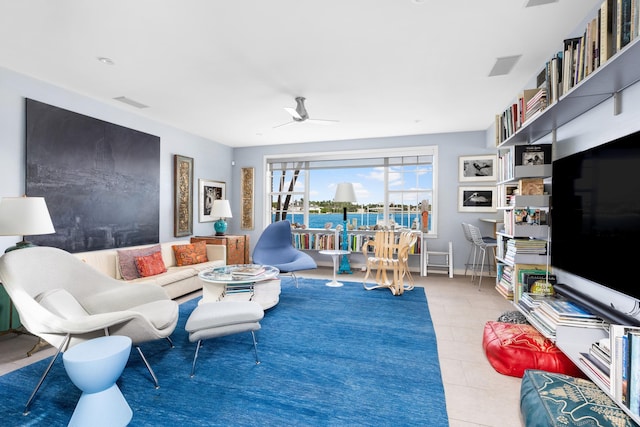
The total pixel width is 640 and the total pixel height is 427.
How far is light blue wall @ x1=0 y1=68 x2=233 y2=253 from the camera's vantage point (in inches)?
121

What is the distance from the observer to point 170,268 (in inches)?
175

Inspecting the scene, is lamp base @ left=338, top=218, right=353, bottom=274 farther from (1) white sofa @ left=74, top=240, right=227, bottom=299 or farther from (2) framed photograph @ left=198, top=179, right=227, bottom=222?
(2) framed photograph @ left=198, top=179, right=227, bottom=222

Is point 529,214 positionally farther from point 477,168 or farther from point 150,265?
point 150,265

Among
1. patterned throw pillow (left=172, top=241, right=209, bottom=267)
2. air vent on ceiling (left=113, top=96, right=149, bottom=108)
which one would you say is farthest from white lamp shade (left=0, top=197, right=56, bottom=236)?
patterned throw pillow (left=172, top=241, right=209, bottom=267)

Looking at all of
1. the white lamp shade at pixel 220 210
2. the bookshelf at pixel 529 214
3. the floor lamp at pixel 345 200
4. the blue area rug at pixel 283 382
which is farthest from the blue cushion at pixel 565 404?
the white lamp shade at pixel 220 210

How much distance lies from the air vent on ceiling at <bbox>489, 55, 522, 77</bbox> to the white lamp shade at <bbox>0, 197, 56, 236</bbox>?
435 cm

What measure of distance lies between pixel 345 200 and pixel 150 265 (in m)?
3.09

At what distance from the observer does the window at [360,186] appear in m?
6.00

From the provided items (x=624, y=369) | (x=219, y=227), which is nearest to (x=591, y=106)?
(x=624, y=369)

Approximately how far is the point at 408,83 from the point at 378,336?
270cm

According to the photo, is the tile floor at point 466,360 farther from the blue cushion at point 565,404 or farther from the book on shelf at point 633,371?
the book on shelf at point 633,371

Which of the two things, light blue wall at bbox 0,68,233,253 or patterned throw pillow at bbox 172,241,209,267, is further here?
patterned throw pillow at bbox 172,241,209,267

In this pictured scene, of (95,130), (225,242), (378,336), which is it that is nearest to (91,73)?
(95,130)

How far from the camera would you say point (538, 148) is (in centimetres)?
276
